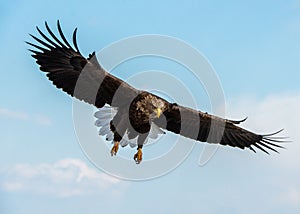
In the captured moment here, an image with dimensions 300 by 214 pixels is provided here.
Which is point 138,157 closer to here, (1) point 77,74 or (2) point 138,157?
(2) point 138,157

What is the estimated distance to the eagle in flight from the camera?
1198cm

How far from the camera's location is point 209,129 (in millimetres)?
13219

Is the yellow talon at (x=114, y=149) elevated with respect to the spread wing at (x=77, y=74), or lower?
lower

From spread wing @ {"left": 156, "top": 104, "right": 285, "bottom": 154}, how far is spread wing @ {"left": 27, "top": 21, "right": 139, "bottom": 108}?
1.13 metres

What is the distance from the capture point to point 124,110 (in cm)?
1232

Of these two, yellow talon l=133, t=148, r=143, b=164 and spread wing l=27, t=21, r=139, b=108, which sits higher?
spread wing l=27, t=21, r=139, b=108

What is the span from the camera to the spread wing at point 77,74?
11859 mm

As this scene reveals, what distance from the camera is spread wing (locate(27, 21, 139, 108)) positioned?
1186 cm

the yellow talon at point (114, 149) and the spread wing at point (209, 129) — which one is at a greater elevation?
the spread wing at point (209, 129)

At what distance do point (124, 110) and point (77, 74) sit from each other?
109 centimetres

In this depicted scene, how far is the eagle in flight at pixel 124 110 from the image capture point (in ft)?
39.3

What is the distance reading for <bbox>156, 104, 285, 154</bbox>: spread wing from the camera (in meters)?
12.8

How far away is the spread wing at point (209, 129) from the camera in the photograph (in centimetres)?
1281

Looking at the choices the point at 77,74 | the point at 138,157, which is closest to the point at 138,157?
the point at 138,157
